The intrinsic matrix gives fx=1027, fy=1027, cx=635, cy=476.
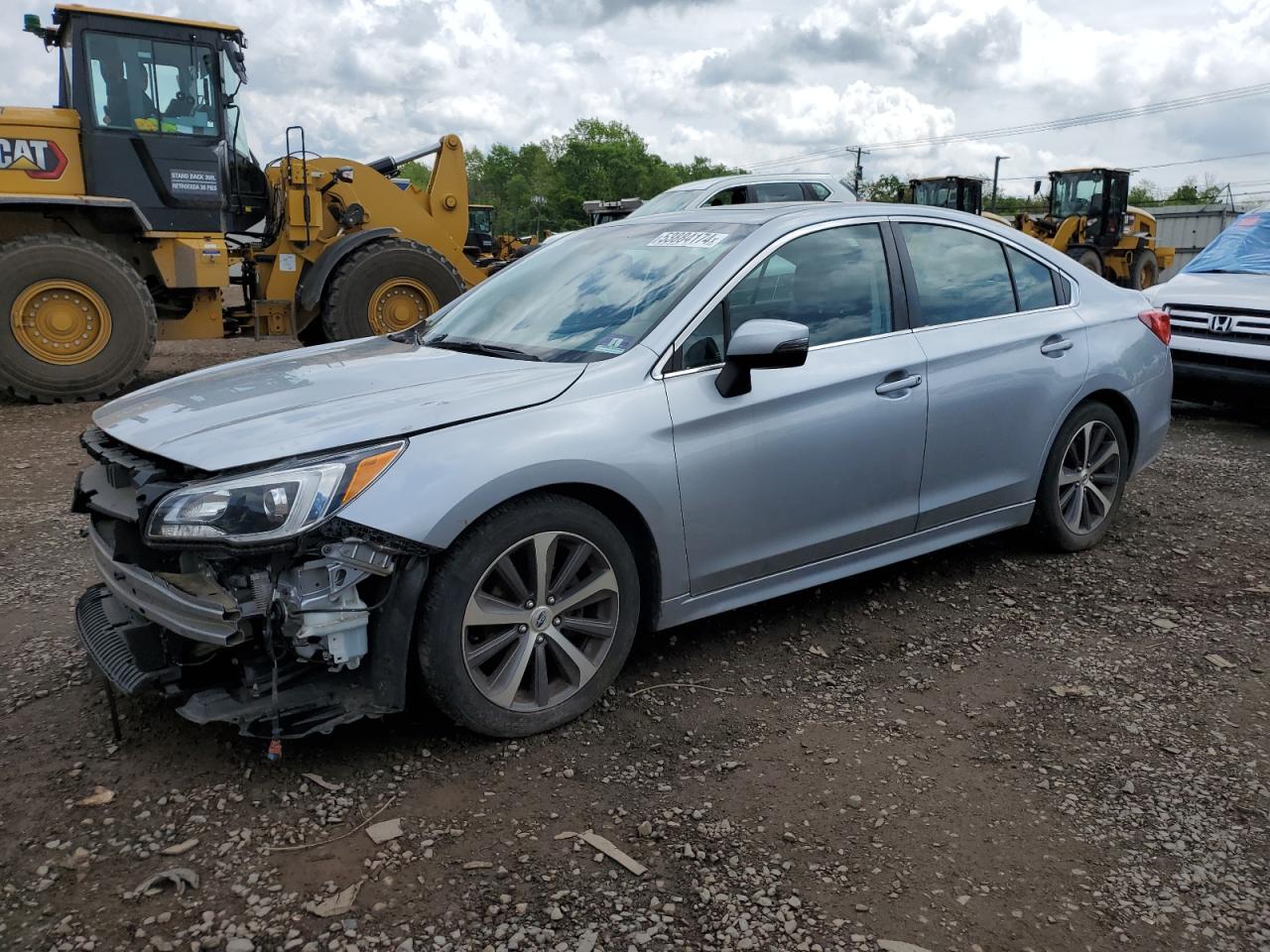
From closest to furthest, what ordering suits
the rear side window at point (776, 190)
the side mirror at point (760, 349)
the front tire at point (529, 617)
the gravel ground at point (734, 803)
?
1. the gravel ground at point (734, 803)
2. the front tire at point (529, 617)
3. the side mirror at point (760, 349)
4. the rear side window at point (776, 190)

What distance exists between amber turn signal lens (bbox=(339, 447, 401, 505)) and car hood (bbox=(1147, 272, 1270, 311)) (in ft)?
24.4

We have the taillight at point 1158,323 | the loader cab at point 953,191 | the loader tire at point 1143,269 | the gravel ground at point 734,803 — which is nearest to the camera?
the gravel ground at point 734,803

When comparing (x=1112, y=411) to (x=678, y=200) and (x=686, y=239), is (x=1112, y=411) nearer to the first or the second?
(x=686, y=239)

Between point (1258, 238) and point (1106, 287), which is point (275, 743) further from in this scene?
point (1258, 238)

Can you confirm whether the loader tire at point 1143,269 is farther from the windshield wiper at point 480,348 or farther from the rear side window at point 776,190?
the windshield wiper at point 480,348

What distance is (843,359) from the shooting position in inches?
153

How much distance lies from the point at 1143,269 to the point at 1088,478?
19.9 metres

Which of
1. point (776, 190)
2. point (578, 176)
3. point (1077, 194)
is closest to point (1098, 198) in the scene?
point (1077, 194)

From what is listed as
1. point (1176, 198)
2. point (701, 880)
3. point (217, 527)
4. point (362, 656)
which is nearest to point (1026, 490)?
point (701, 880)

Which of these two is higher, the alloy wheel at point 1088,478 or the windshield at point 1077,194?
the windshield at point 1077,194

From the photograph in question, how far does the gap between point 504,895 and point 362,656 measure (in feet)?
2.56

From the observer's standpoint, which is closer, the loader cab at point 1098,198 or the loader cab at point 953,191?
the loader cab at point 1098,198

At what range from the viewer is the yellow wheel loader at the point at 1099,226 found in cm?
2131

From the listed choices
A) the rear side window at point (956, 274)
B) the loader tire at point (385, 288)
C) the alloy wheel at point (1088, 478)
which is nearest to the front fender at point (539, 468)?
the rear side window at point (956, 274)
